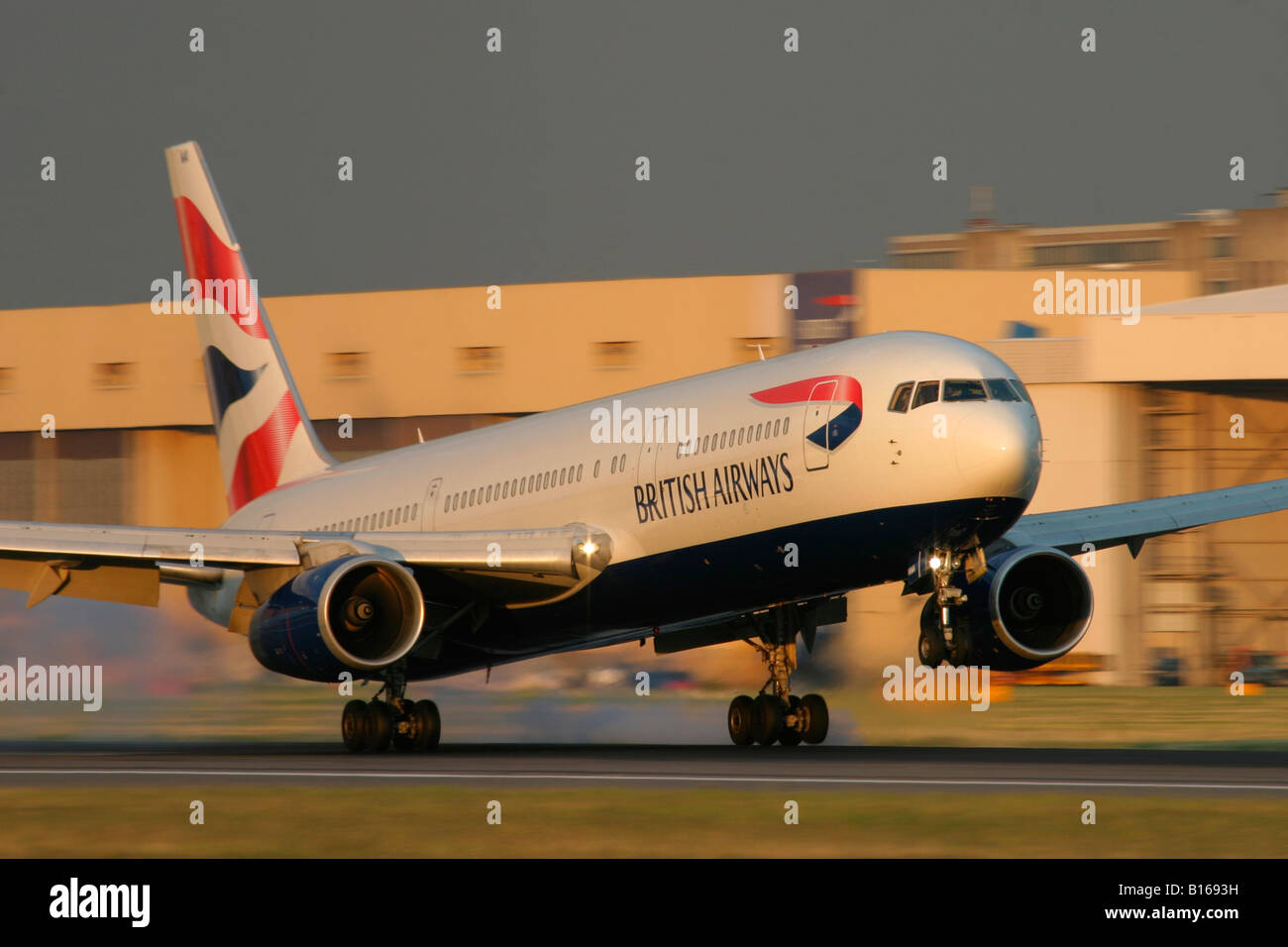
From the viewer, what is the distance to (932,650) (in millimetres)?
19031

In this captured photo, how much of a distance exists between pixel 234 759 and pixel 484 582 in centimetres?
414

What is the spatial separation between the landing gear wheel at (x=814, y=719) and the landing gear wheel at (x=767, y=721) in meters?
0.36

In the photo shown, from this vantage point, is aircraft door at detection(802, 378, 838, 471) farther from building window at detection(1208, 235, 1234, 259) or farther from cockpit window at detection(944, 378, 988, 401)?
building window at detection(1208, 235, 1234, 259)

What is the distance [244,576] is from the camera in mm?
24969

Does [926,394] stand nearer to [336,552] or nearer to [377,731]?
[336,552]

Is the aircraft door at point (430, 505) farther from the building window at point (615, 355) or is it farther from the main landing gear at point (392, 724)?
the building window at point (615, 355)

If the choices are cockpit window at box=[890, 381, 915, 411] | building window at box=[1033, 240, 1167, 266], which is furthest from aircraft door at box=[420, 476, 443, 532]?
building window at box=[1033, 240, 1167, 266]

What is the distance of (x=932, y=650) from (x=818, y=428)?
2.94 metres

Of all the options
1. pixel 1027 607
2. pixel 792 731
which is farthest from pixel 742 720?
pixel 1027 607

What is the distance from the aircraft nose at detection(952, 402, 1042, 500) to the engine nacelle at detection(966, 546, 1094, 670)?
323cm

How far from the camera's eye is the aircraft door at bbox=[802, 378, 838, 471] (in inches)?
774

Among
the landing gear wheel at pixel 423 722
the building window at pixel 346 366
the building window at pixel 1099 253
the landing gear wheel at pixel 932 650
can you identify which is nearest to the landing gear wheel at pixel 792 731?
the landing gear wheel at pixel 932 650

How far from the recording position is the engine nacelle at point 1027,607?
70.5 feet
